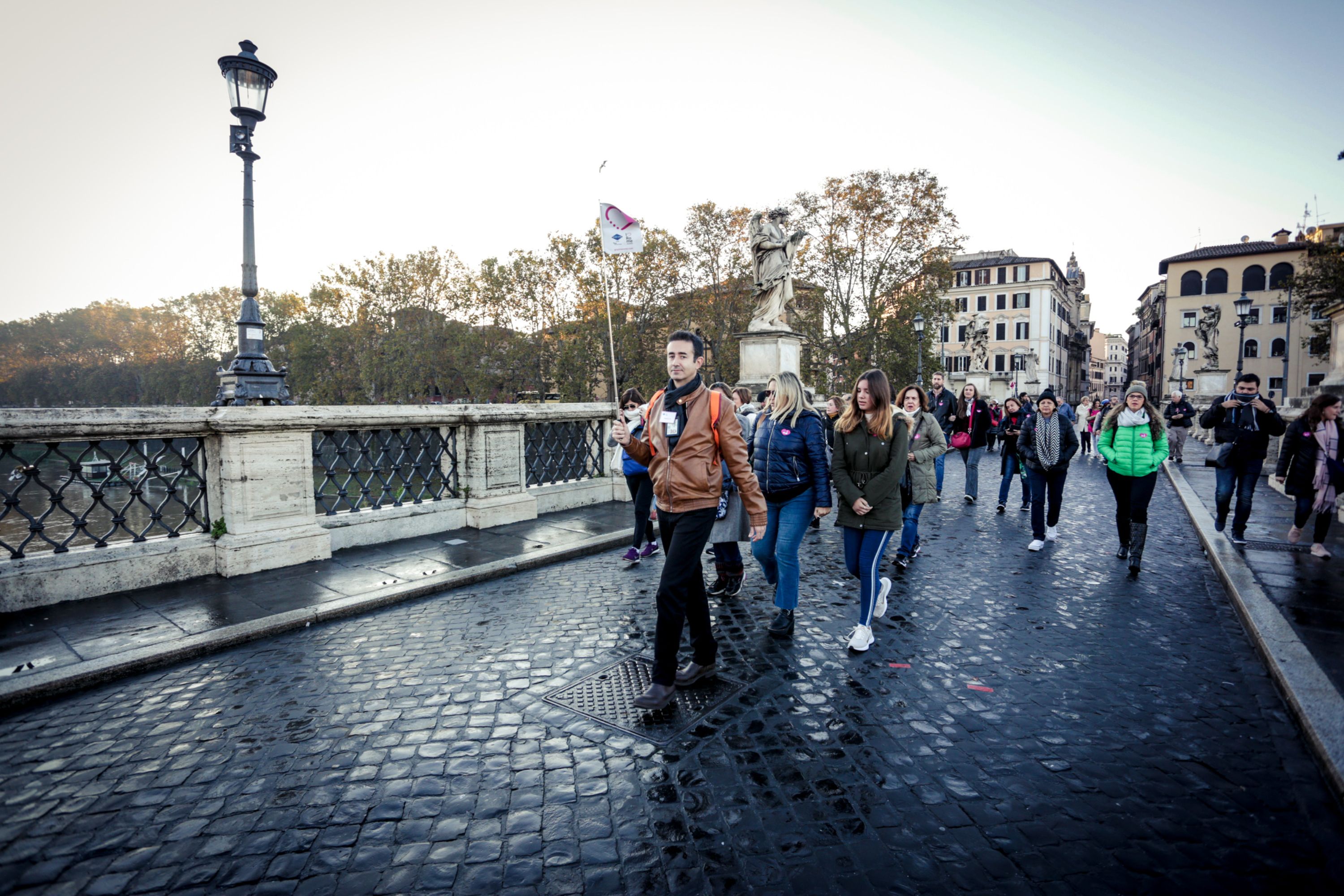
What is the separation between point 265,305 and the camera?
61.2 m

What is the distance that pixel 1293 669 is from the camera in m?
3.95

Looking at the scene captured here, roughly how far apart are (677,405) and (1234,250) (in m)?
A: 71.9

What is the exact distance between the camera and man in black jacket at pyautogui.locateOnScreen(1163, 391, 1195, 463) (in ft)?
51.8

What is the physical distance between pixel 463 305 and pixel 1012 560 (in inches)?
1640

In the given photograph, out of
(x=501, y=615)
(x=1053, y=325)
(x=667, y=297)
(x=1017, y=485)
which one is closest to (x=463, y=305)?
(x=667, y=297)

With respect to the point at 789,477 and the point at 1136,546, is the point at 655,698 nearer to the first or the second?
the point at 789,477

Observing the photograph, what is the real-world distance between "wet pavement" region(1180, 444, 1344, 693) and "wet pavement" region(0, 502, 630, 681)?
Result: 6.14 meters

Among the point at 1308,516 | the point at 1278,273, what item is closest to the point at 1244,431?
the point at 1308,516

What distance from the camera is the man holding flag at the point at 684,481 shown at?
3646 millimetres

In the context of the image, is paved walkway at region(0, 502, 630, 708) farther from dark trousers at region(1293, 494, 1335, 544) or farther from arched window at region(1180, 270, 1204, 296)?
arched window at region(1180, 270, 1204, 296)

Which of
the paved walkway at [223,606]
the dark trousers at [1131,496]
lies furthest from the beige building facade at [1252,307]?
the paved walkway at [223,606]

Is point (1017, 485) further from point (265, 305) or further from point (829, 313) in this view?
point (265, 305)

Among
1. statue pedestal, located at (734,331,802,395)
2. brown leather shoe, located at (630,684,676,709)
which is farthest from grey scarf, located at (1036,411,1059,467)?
statue pedestal, located at (734,331,802,395)

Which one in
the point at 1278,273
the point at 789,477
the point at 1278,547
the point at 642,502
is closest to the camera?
the point at 789,477
